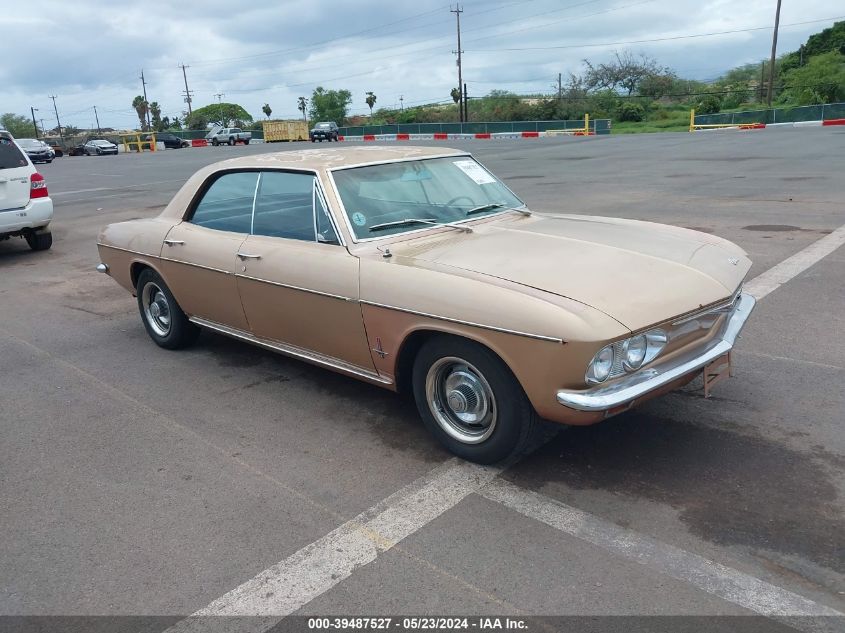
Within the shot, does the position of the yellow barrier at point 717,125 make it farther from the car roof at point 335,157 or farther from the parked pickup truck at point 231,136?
the car roof at point 335,157

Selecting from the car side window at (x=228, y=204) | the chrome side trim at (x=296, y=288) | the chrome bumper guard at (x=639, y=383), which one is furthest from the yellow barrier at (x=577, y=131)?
the chrome bumper guard at (x=639, y=383)

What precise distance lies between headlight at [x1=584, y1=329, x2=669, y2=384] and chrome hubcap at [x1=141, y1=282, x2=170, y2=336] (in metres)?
3.90

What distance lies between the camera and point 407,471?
3803 mm

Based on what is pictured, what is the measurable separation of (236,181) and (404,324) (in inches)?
82.6

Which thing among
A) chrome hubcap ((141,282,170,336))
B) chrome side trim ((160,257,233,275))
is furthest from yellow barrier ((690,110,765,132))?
chrome side trim ((160,257,233,275))

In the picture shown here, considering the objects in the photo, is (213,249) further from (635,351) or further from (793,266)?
(793,266)

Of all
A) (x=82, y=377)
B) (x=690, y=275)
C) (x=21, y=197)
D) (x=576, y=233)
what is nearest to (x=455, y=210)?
(x=576, y=233)

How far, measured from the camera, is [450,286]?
3.61 m

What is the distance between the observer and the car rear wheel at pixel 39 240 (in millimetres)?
11195

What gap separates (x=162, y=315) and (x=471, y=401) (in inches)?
133

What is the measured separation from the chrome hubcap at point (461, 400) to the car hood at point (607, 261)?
52 cm

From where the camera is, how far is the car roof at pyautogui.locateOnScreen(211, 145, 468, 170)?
4680mm

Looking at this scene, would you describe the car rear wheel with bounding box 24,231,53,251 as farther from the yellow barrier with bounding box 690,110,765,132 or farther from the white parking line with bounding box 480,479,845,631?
the yellow barrier with bounding box 690,110,765,132

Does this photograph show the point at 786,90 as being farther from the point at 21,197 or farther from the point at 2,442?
the point at 2,442
